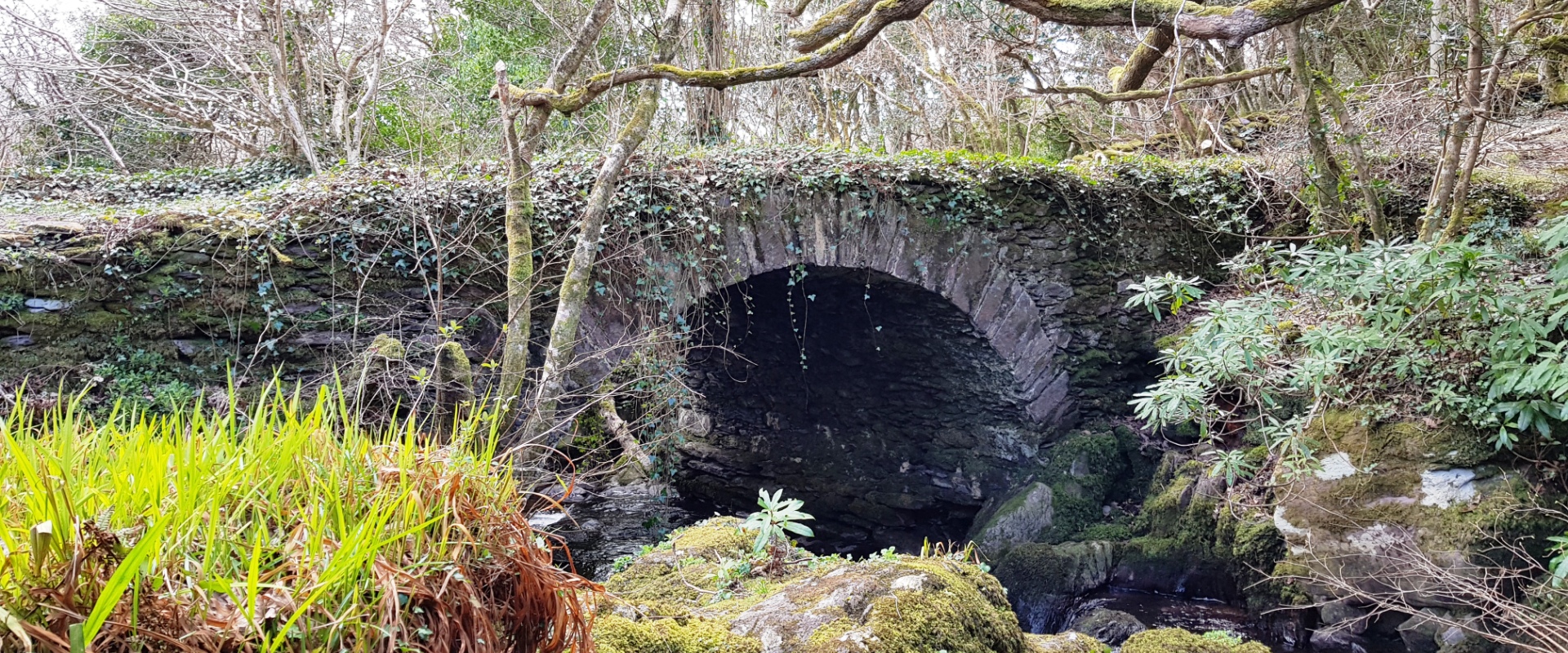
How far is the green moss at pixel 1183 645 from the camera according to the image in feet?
8.19

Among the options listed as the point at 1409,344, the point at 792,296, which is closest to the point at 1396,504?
the point at 1409,344

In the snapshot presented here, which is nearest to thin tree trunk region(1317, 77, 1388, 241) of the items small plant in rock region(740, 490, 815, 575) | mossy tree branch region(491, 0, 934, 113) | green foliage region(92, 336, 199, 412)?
mossy tree branch region(491, 0, 934, 113)

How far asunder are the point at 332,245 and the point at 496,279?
33.2 inches

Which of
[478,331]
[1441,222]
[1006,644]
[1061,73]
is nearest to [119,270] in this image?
[478,331]

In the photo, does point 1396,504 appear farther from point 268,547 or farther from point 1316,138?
point 268,547

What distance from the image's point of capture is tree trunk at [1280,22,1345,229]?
15.5 feet

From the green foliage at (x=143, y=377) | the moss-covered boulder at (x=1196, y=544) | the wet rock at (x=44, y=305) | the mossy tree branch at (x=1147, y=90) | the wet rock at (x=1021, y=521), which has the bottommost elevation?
the wet rock at (x=1021, y=521)

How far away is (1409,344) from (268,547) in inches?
178

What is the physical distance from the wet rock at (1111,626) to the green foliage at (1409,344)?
0.98m

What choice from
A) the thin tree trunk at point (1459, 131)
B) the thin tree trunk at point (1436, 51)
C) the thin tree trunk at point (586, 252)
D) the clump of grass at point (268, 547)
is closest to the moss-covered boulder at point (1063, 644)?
the clump of grass at point (268, 547)

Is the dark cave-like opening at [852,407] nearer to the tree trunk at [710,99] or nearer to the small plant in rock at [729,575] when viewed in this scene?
the tree trunk at [710,99]

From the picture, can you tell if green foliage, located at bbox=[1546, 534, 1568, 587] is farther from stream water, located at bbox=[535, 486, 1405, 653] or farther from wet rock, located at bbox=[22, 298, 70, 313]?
wet rock, located at bbox=[22, 298, 70, 313]

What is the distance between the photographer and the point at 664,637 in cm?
147

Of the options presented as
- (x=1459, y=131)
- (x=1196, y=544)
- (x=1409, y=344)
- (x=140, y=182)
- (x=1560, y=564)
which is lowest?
(x=1196, y=544)
